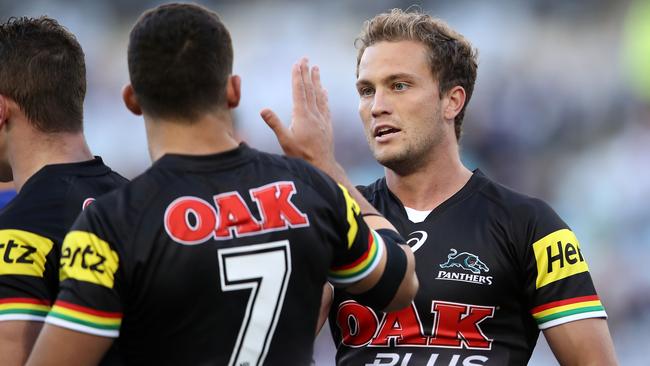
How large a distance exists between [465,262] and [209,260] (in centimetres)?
179

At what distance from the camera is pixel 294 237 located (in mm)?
2854

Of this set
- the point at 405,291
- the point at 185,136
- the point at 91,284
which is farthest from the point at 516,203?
the point at 91,284

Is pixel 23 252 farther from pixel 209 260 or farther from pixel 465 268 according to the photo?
pixel 465 268

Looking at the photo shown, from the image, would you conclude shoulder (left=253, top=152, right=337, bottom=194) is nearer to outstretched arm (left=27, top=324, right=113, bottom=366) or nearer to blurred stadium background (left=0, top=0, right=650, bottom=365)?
outstretched arm (left=27, top=324, right=113, bottom=366)

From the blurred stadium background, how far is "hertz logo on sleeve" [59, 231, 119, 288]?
27.7ft

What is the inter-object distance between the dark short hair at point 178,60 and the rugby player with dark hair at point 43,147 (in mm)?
663

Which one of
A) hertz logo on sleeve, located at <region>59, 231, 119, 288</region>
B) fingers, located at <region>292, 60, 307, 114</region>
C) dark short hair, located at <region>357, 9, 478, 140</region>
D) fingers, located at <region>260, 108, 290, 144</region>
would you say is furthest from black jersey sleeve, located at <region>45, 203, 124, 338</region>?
dark short hair, located at <region>357, 9, 478, 140</region>

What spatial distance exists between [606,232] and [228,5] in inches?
210

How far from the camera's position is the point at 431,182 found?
4.61m

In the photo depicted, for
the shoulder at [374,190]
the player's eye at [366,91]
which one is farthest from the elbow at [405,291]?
the player's eye at [366,91]

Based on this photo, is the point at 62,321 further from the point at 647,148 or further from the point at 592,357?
the point at 647,148

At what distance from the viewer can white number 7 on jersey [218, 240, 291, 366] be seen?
109 inches

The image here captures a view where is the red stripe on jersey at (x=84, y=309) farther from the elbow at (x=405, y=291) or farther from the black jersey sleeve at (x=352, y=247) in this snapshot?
the elbow at (x=405, y=291)

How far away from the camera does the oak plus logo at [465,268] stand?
13.8 feet
